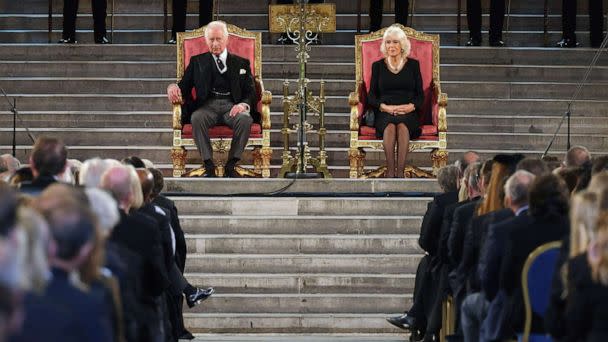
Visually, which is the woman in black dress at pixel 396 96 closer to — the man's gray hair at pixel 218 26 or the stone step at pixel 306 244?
the man's gray hair at pixel 218 26

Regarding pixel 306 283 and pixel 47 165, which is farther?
pixel 306 283

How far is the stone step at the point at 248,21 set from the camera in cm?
2012

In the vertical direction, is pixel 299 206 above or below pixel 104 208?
below

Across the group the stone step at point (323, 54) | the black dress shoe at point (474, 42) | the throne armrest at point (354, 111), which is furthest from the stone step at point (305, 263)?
the black dress shoe at point (474, 42)

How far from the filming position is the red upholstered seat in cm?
1562

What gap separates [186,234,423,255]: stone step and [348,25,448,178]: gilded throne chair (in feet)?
6.91

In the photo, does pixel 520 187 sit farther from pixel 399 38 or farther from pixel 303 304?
pixel 399 38

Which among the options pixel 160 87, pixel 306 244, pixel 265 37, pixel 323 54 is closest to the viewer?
pixel 306 244

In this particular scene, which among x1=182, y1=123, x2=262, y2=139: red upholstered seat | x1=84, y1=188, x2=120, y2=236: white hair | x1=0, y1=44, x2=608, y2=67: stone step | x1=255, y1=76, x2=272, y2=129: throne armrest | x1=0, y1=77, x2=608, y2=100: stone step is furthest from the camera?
x1=0, y1=44, x2=608, y2=67: stone step

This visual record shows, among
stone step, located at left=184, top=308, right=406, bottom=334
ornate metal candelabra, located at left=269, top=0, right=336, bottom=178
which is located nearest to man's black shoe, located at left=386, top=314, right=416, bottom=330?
stone step, located at left=184, top=308, right=406, bottom=334

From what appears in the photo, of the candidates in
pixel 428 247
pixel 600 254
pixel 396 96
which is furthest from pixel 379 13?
pixel 600 254

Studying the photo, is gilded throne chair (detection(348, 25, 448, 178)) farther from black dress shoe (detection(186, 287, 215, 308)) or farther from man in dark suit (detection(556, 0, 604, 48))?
black dress shoe (detection(186, 287, 215, 308))

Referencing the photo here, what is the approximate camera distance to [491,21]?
19.4 m

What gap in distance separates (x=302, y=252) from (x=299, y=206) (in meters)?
0.57
